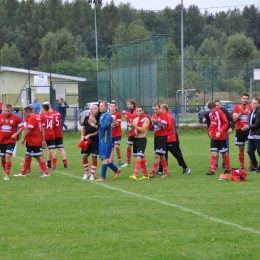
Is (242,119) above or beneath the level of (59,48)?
beneath

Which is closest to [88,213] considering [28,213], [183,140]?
[28,213]

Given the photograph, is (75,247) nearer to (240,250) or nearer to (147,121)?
(240,250)

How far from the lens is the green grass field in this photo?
869cm

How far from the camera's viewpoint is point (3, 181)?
1667 cm

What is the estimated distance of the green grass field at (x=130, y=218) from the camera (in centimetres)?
869

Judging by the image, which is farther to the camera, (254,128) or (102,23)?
(102,23)

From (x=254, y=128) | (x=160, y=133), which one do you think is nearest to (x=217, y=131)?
(x=254, y=128)

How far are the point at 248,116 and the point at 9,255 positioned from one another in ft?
35.1

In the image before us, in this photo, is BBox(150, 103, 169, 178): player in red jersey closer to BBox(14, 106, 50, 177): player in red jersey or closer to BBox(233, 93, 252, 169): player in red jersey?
BBox(233, 93, 252, 169): player in red jersey

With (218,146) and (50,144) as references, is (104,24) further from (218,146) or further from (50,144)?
(218,146)

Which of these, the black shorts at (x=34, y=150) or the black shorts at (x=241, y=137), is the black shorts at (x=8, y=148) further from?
the black shorts at (x=241, y=137)

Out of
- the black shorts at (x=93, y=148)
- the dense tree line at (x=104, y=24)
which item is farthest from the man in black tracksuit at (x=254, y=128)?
the dense tree line at (x=104, y=24)

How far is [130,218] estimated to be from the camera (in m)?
10.9

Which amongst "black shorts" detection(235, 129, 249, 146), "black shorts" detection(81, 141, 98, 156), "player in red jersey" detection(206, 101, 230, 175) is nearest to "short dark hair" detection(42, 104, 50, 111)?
"black shorts" detection(81, 141, 98, 156)
